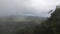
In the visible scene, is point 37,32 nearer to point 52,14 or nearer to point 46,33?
point 46,33

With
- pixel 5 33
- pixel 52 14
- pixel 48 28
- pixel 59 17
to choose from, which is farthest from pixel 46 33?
pixel 5 33

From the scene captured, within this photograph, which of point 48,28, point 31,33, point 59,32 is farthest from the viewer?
point 31,33

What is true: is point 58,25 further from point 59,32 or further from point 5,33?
point 5,33

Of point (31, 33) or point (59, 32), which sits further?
point (31, 33)

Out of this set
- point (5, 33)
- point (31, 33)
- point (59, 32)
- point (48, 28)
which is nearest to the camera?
point (59, 32)

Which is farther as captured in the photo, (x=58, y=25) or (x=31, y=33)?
(x=31, y=33)

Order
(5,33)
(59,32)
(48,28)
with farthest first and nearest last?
1. (5,33)
2. (48,28)
3. (59,32)

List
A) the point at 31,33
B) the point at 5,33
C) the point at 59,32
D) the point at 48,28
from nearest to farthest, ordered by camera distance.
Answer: the point at 59,32 → the point at 48,28 → the point at 31,33 → the point at 5,33

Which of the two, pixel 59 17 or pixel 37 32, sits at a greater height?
pixel 59 17

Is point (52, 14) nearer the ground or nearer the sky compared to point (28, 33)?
nearer the sky
